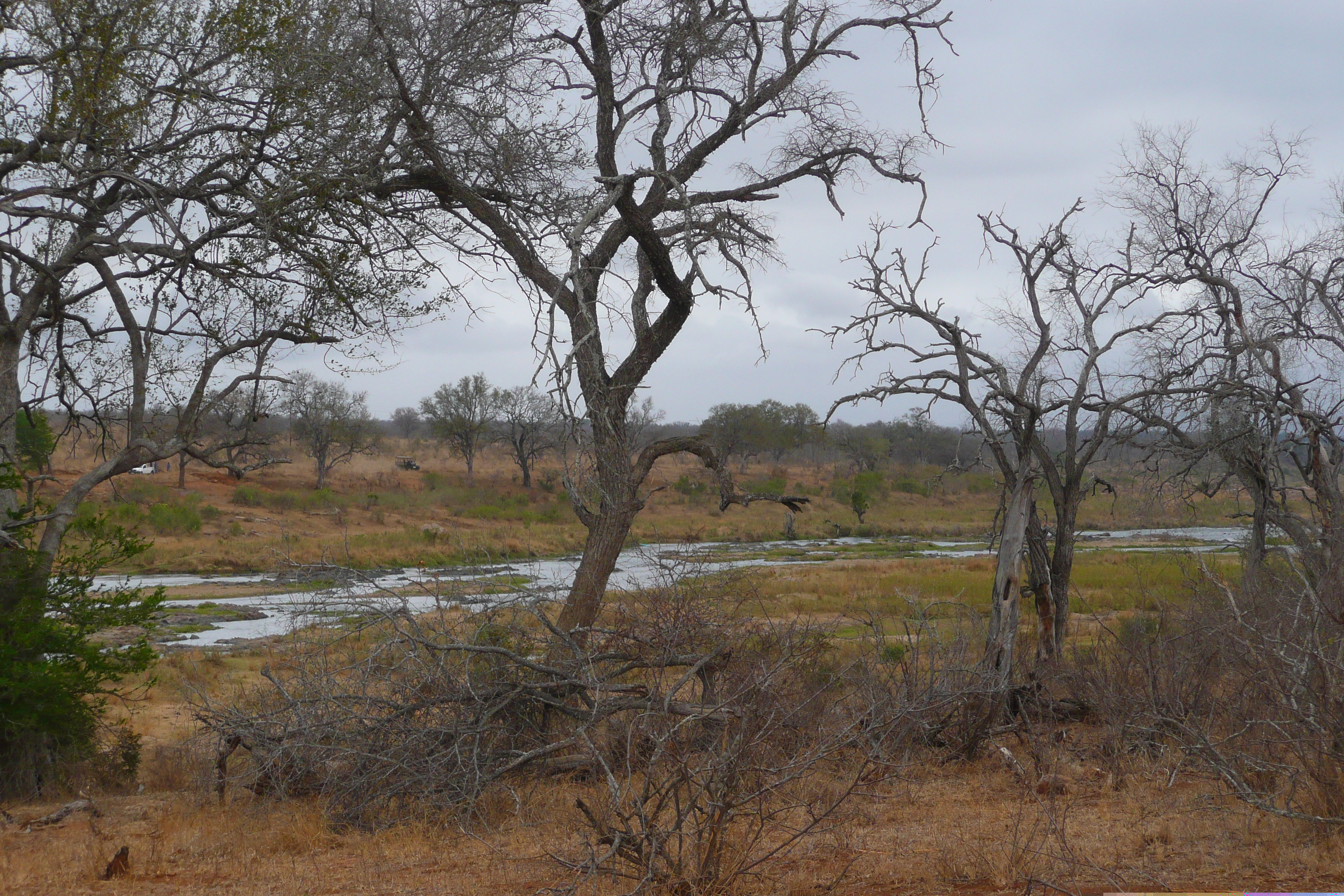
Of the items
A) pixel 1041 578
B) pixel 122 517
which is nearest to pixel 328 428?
pixel 122 517

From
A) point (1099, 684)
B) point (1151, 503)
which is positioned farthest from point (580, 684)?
point (1151, 503)

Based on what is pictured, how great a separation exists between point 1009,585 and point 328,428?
46.6m

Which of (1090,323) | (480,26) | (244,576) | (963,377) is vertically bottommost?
(244,576)

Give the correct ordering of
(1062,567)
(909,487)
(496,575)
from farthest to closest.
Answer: (909,487)
(1062,567)
(496,575)

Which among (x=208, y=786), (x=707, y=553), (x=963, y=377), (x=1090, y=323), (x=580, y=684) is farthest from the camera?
(x=1090, y=323)

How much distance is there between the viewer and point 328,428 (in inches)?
2039

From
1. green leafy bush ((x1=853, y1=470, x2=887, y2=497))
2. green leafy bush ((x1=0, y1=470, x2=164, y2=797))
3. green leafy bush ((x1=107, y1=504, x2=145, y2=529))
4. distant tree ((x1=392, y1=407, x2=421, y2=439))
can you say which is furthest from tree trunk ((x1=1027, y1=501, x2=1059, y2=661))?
distant tree ((x1=392, y1=407, x2=421, y2=439))

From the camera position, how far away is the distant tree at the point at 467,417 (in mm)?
60688

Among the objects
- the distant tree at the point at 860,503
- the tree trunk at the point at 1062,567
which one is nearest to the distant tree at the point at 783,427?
the distant tree at the point at 860,503

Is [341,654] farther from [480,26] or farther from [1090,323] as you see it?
[1090,323]

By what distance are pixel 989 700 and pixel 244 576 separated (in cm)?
2928

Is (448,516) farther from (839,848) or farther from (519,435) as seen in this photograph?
(839,848)

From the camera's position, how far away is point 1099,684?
9.32m

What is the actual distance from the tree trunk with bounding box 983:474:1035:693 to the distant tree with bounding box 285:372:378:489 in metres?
41.7
